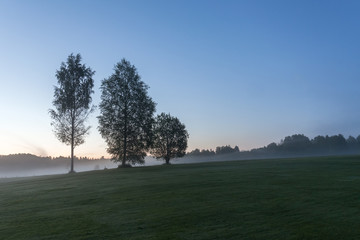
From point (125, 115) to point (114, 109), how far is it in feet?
6.85

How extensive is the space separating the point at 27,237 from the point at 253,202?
31.6 ft

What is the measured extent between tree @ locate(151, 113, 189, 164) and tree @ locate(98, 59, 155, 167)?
739 inches

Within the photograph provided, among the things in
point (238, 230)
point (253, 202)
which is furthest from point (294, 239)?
point (253, 202)

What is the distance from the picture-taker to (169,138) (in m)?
67.1

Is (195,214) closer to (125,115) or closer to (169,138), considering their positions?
(125,115)

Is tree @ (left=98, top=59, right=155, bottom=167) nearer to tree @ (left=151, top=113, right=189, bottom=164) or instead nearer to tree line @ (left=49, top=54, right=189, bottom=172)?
tree line @ (left=49, top=54, right=189, bottom=172)

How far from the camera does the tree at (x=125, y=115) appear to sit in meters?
45.1

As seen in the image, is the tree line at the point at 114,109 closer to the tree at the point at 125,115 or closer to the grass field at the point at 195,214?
the tree at the point at 125,115

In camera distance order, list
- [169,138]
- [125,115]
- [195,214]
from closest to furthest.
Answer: [195,214] → [125,115] → [169,138]

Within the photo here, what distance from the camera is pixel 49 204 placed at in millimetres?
15344

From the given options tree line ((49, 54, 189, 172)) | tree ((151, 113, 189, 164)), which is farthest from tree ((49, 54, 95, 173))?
tree ((151, 113, 189, 164))

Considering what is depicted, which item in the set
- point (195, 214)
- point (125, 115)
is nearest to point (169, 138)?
point (125, 115)

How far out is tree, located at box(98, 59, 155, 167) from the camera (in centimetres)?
4512

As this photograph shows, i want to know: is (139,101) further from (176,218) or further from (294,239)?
(294,239)
